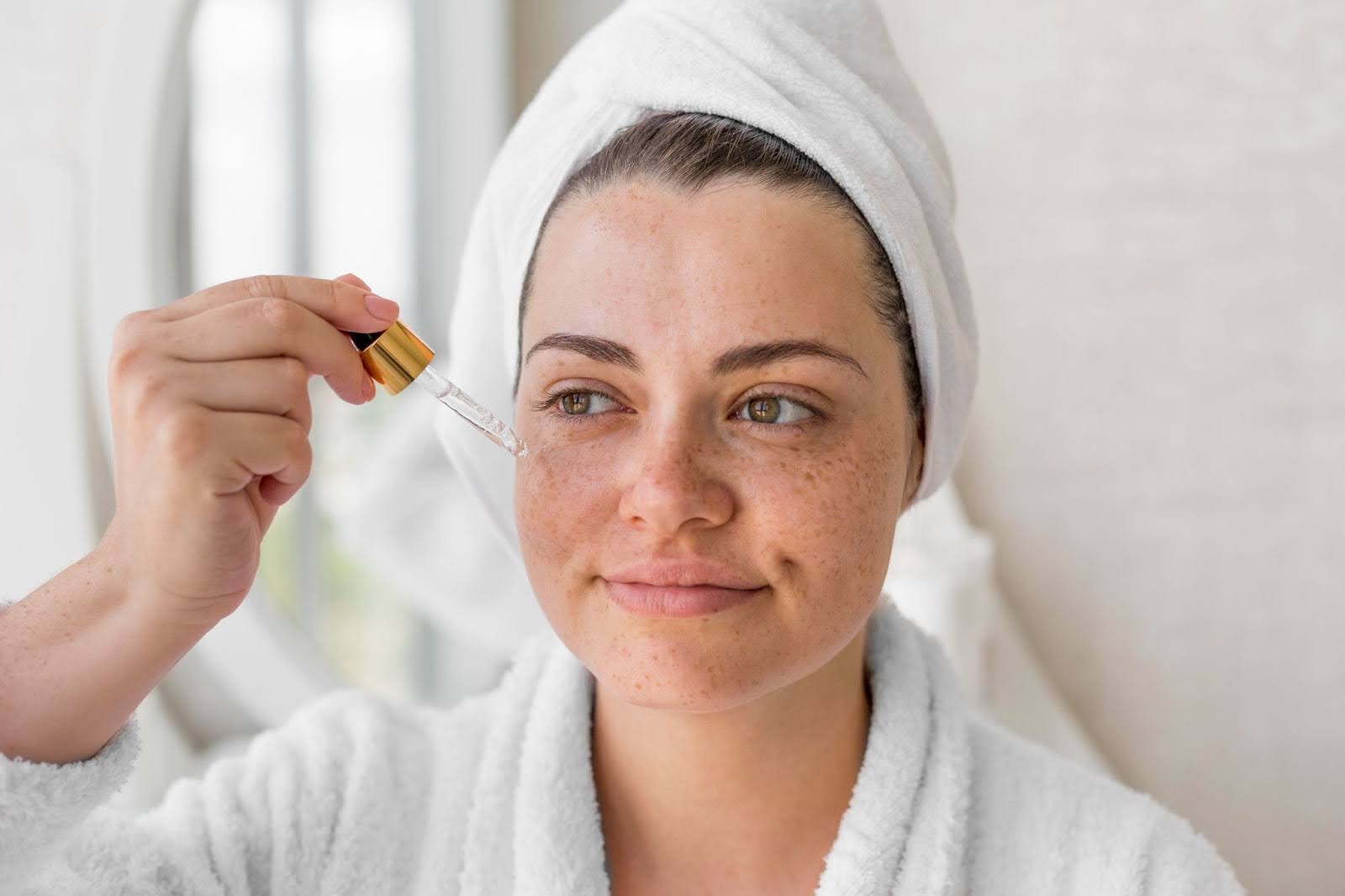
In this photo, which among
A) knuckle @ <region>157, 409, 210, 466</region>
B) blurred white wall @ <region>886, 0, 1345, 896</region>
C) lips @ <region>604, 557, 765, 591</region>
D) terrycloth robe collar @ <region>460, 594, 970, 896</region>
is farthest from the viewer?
blurred white wall @ <region>886, 0, 1345, 896</region>

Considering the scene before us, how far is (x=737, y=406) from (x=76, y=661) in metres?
0.43

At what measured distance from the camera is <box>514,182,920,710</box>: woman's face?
82 cm

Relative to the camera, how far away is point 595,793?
3.19ft

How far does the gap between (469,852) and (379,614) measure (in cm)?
91

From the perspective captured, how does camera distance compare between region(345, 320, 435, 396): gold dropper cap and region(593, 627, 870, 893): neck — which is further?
region(593, 627, 870, 893): neck

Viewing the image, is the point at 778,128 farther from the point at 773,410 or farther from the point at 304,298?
the point at 304,298

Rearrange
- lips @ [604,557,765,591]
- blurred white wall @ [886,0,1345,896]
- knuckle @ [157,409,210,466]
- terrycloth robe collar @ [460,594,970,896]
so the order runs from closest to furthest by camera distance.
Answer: knuckle @ [157,409,210,466], lips @ [604,557,765,591], terrycloth robe collar @ [460,594,970,896], blurred white wall @ [886,0,1345,896]

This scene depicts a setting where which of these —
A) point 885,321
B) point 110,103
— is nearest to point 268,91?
point 110,103

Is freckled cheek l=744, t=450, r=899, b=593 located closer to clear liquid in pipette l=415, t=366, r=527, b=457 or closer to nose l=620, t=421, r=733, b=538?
nose l=620, t=421, r=733, b=538

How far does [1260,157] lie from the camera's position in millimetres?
1630

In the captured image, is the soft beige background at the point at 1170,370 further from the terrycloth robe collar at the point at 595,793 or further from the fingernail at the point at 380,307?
the fingernail at the point at 380,307

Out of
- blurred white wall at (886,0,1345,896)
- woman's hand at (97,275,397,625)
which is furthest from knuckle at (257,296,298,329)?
blurred white wall at (886,0,1345,896)

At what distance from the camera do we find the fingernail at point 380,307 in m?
0.78

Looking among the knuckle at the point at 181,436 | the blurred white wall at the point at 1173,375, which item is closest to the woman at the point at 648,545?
the knuckle at the point at 181,436
